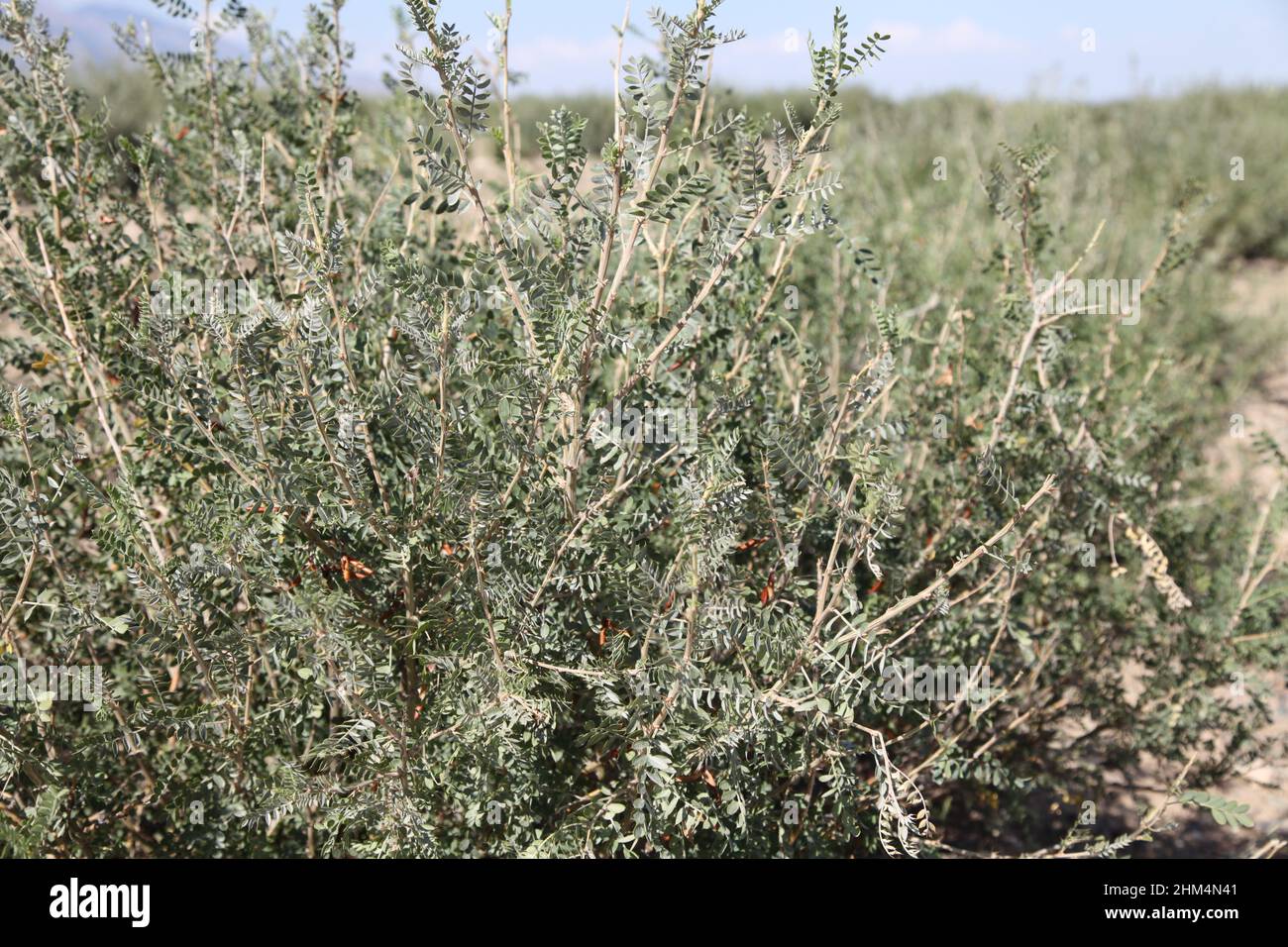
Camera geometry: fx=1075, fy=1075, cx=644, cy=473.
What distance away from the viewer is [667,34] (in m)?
1.74

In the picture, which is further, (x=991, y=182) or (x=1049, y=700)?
(x=1049, y=700)

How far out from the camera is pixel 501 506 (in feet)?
6.01

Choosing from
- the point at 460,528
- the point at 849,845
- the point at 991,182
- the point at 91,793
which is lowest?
the point at 849,845

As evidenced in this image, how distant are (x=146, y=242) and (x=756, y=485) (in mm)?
1629

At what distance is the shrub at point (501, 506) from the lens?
1764mm

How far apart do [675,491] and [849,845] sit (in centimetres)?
83

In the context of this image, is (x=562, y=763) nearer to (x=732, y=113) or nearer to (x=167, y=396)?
(x=167, y=396)

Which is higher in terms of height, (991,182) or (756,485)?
(991,182)

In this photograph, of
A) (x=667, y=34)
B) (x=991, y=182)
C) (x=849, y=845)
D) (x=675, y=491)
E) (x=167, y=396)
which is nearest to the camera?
(x=667, y=34)

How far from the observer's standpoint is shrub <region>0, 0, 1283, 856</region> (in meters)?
1.76

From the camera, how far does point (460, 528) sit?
1.90 meters

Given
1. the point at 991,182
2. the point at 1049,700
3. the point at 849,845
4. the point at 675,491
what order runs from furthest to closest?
the point at 1049,700 → the point at 991,182 → the point at 849,845 → the point at 675,491
